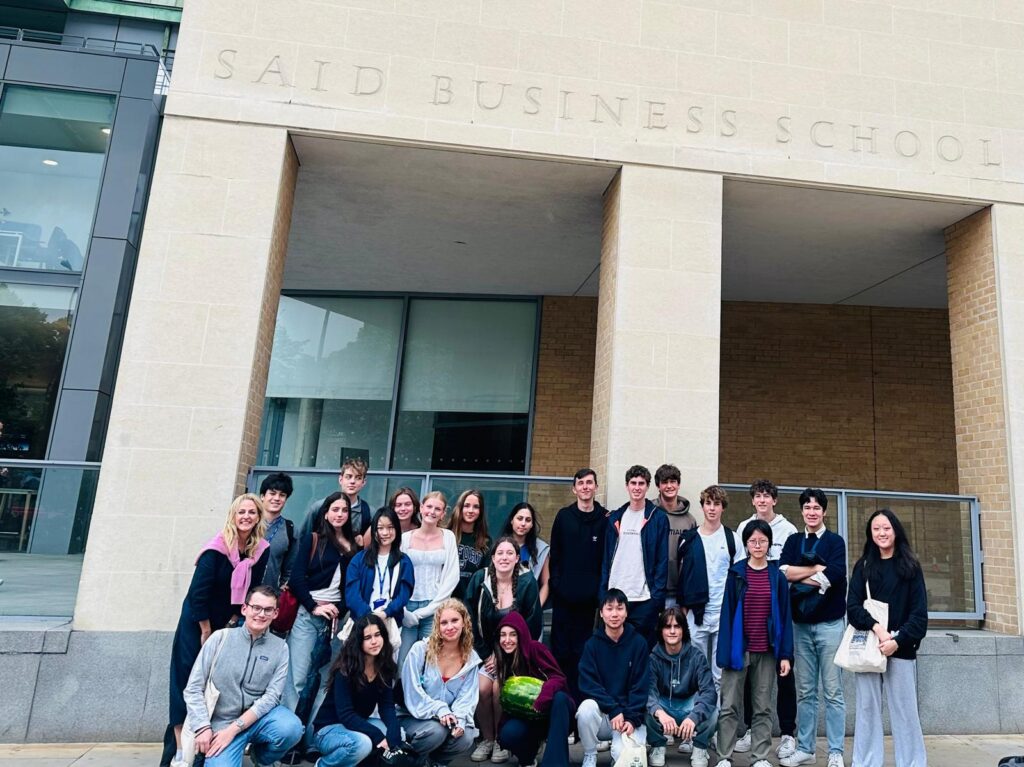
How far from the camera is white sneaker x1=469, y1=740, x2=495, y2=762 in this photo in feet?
17.5

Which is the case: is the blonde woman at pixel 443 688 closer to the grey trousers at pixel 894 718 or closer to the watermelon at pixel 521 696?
the watermelon at pixel 521 696

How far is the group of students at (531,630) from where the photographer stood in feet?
15.3

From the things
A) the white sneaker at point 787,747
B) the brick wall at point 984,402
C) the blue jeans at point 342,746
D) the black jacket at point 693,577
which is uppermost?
the brick wall at point 984,402

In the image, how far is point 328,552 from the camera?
17.2 feet

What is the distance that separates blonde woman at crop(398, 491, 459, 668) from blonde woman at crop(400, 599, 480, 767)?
0.25 m

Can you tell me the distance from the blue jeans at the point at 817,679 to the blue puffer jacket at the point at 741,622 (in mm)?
448

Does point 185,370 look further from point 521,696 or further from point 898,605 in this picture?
point 898,605

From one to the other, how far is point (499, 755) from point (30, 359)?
984 cm

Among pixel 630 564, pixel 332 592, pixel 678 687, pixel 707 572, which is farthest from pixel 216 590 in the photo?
pixel 707 572

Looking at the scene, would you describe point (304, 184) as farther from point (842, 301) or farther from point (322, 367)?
point (842, 301)

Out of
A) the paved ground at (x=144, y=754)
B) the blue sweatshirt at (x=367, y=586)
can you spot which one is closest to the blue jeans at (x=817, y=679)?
the paved ground at (x=144, y=754)

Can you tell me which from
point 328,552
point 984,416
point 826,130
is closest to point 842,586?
point 984,416

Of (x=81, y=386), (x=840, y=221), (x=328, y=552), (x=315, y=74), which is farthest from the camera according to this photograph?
(x=81, y=386)

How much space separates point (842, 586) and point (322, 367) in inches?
327
